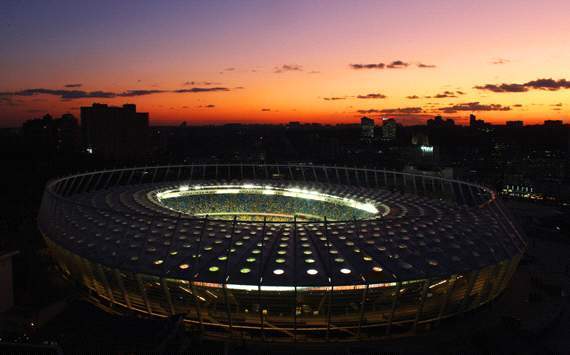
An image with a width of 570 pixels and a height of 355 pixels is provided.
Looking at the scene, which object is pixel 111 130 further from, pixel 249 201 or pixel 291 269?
pixel 291 269

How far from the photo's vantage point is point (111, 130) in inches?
7160

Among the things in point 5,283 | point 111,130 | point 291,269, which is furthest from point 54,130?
point 291,269

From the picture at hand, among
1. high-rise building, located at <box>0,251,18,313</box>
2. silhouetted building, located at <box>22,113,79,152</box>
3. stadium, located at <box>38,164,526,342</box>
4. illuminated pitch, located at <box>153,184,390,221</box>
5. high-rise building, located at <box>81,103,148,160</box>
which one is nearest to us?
stadium, located at <box>38,164,526,342</box>

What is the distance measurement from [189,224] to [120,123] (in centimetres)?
16312

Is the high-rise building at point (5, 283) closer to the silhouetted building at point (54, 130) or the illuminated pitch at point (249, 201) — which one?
the illuminated pitch at point (249, 201)

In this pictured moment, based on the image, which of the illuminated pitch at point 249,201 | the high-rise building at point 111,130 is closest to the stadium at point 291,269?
the illuminated pitch at point 249,201

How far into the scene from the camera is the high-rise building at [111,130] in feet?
588

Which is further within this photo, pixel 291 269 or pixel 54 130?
pixel 54 130

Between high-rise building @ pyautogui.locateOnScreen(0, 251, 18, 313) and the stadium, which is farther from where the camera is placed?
high-rise building @ pyautogui.locateOnScreen(0, 251, 18, 313)

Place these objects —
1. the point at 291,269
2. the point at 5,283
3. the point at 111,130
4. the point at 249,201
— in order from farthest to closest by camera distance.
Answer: the point at 111,130, the point at 249,201, the point at 5,283, the point at 291,269

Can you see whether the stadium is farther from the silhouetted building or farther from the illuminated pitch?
the silhouetted building

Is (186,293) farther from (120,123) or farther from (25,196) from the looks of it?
(120,123)

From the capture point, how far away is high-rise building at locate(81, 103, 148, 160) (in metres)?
179

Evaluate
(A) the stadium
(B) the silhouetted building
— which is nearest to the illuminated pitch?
(A) the stadium
